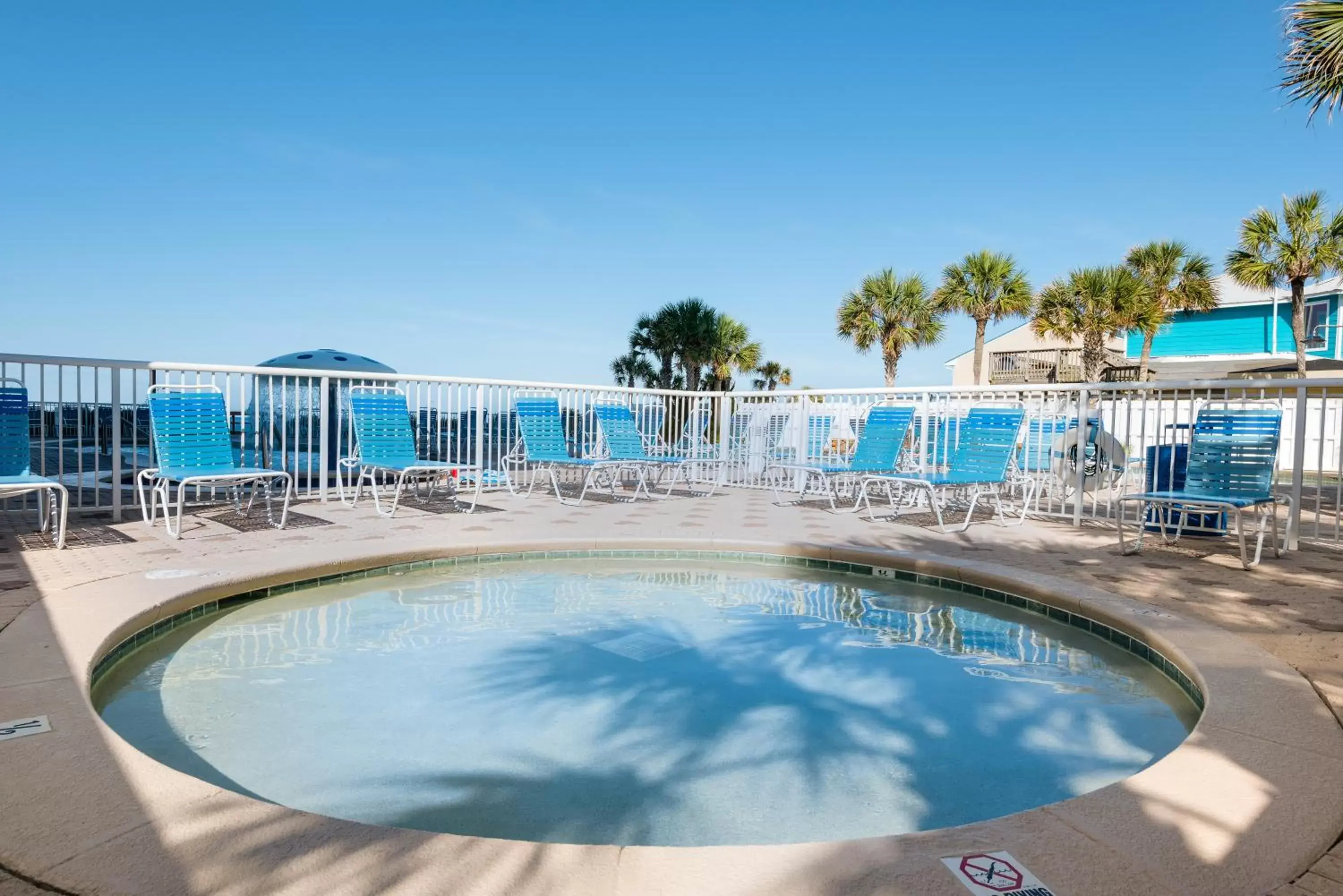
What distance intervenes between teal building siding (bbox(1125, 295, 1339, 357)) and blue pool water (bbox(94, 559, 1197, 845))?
2713 centimetres

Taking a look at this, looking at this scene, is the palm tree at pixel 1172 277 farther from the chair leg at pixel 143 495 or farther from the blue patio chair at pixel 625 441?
the chair leg at pixel 143 495

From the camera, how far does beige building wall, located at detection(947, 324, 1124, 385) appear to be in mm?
31656

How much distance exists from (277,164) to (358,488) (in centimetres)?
1670

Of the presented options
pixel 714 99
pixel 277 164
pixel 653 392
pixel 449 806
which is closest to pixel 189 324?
pixel 277 164

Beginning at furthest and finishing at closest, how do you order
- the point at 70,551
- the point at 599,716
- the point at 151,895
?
the point at 70,551 < the point at 599,716 < the point at 151,895

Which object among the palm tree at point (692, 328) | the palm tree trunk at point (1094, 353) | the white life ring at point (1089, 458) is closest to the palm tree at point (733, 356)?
the palm tree at point (692, 328)

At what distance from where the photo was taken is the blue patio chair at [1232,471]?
5137mm

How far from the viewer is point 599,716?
9.05ft

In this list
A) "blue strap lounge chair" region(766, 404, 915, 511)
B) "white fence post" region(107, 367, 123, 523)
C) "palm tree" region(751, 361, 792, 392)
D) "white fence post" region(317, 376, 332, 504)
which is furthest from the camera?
"palm tree" region(751, 361, 792, 392)

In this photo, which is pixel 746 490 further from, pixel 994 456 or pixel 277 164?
pixel 277 164

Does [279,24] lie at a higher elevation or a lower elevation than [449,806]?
higher

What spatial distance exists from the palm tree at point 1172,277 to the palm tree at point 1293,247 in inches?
149

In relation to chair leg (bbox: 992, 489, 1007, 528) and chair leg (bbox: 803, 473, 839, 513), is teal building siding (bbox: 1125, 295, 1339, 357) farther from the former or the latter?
chair leg (bbox: 992, 489, 1007, 528)

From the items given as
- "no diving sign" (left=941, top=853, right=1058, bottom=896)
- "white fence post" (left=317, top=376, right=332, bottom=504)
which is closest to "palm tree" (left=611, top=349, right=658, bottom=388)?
"white fence post" (left=317, top=376, right=332, bottom=504)
